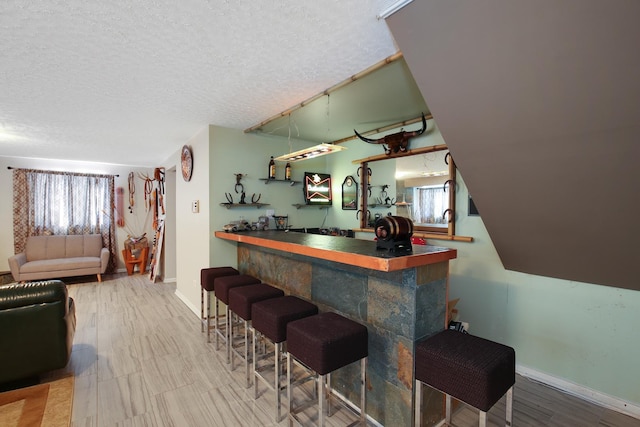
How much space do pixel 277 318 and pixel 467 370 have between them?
1.13 m

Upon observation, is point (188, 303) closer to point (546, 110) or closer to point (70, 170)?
point (70, 170)

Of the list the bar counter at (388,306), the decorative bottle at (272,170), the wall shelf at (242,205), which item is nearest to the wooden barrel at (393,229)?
the bar counter at (388,306)

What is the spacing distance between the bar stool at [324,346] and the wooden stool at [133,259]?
5.69m

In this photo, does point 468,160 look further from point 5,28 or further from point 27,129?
point 27,129

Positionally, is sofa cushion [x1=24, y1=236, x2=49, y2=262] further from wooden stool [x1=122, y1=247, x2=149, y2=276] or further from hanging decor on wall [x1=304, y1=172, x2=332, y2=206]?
hanging decor on wall [x1=304, y1=172, x2=332, y2=206]

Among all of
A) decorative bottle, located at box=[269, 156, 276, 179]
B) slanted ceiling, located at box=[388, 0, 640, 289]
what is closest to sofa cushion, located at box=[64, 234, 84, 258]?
decorative bottle, located at box=[269, 156, 276, 179]

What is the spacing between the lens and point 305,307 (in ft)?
6.93

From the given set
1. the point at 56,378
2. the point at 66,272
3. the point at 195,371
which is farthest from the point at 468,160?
the point at 66,272

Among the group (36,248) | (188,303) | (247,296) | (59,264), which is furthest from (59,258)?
(247,296)

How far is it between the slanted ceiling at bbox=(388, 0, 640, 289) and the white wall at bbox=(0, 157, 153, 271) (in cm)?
689

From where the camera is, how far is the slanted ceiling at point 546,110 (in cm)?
119

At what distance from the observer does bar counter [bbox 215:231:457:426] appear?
165cm

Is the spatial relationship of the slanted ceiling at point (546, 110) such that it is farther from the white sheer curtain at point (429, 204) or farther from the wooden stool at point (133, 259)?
the wooden stool at point (133, 259)

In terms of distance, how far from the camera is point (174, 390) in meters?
2.27
